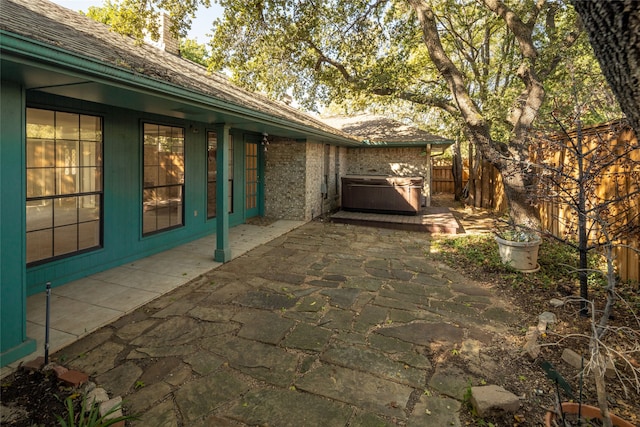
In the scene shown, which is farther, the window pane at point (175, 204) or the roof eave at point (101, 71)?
the window pane at point (175, 204)

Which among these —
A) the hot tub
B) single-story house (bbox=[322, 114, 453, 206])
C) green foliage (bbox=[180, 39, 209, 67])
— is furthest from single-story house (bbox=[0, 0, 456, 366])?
green foliage (bbox=[180, 39, 209, 67])

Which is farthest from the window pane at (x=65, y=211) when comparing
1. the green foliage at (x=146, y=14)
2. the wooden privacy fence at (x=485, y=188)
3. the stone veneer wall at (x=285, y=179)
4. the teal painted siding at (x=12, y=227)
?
the wooden privacy fence at (x=485, y=188)

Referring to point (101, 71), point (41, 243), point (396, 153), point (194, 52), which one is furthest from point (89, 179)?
point (194, 52)

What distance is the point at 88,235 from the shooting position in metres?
5.25

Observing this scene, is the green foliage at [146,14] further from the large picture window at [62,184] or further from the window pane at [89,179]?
the window pane at [89,179]

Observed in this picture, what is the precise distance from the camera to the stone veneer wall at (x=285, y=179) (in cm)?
998

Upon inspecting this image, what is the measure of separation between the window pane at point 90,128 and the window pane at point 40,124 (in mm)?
393

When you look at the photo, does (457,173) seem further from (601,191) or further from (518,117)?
(601,191)

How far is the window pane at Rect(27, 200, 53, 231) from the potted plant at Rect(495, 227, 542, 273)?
7.23 meters

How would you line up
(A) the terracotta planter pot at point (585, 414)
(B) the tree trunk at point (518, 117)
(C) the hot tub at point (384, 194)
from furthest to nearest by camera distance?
(C) the hot tub at point (384, 194)
(B) the tree trunk at point (518, 117)
(A) the terracotta planter pot at point (585, 414)

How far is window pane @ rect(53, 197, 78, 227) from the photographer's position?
480cm

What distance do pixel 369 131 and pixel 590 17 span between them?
13.8m

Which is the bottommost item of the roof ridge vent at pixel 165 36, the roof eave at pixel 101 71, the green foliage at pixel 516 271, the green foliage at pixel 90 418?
the green foliage at pixel 90 418

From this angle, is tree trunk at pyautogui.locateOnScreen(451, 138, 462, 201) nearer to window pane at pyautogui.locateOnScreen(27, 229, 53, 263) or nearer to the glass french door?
the glass french door
